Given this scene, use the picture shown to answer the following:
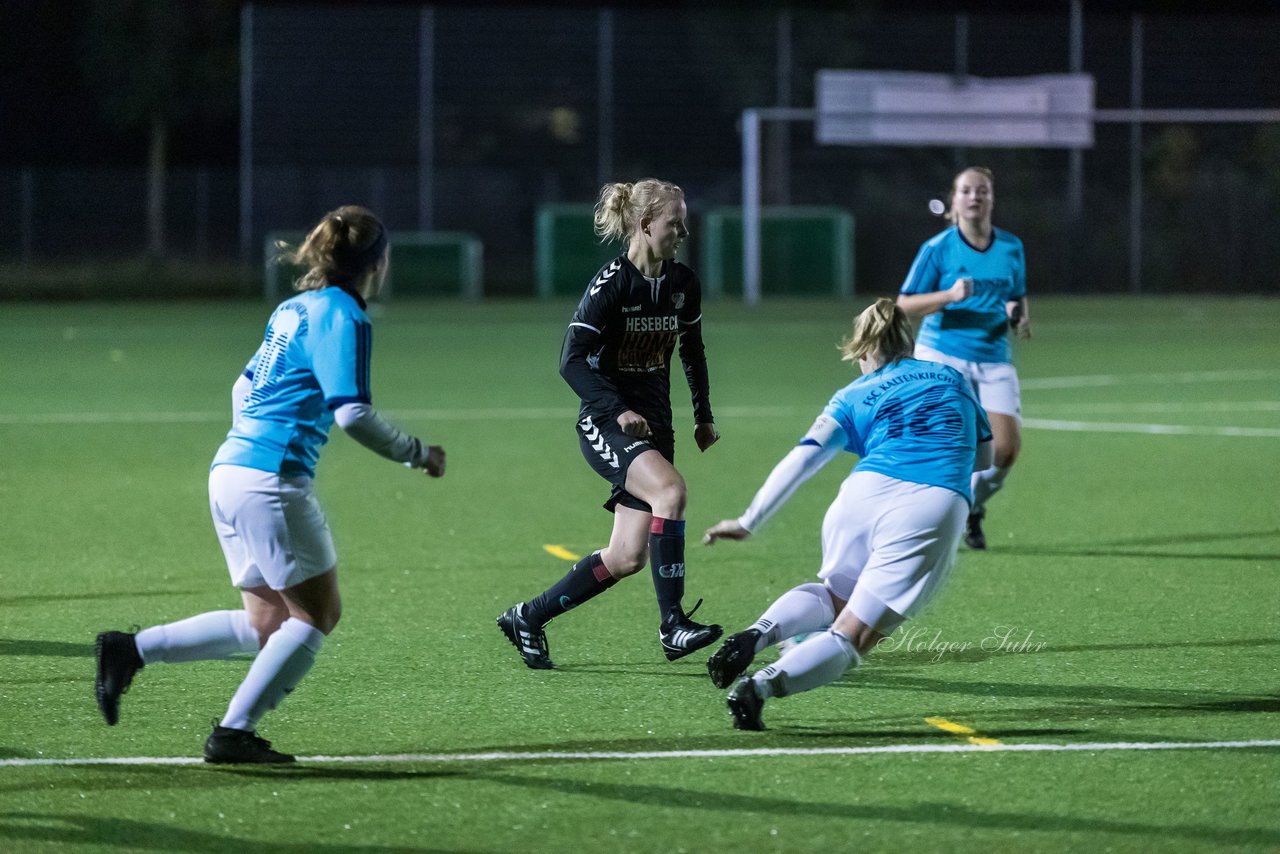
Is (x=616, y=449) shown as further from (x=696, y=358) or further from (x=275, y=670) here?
(x=275, y=670)

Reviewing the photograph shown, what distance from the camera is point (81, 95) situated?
51969 millimetres

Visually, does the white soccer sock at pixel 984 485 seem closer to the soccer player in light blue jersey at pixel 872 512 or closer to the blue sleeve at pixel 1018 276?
the blue sleeve at pixel 1018 276

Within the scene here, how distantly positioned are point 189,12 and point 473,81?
418 inches

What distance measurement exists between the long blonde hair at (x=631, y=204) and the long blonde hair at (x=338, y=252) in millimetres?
1596

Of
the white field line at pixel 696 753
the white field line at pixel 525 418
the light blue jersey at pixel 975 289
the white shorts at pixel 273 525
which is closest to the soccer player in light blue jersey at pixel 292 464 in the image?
the white shorts at pixel 273 525

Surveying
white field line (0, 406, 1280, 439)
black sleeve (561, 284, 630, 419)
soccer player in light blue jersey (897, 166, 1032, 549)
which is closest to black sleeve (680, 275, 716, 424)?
black sleeve (561, 284, 630, 419)

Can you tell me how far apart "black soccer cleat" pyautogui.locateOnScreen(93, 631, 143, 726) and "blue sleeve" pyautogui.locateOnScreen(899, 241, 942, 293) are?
5.63 metres

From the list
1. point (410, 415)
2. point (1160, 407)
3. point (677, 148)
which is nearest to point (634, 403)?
point (410, 415)

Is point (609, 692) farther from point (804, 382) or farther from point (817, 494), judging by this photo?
point (804, 382)

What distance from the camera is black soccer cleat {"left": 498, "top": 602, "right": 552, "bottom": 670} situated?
742 cm

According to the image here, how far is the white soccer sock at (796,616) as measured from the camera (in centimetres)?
650

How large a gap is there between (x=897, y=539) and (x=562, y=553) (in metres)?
4.31

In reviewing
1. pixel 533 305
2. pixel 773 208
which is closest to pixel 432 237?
pixel 533 305

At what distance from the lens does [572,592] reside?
24.4 ft
